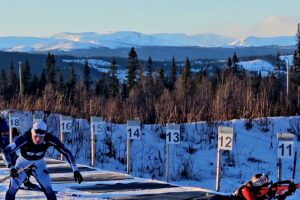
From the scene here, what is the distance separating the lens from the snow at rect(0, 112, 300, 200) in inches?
885

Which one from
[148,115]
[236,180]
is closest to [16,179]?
[236,180]

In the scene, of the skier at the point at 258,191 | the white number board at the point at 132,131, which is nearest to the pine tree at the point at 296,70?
the white number board at the point at 132,131

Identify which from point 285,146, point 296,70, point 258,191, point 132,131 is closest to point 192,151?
point 132,131

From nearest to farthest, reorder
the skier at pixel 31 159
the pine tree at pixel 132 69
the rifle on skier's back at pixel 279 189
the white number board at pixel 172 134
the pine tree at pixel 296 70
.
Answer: the rifle on skier's back at pixel 279 189 → the skier at pixel 31 159 → the white number board at pixel 172 134 → the pine tree at pixel 296 70 → the pine tree at pixel 132 69

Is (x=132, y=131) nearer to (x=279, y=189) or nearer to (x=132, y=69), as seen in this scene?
(x=279, y=189)

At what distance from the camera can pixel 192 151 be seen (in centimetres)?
2516

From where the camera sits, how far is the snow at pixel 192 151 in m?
22.5

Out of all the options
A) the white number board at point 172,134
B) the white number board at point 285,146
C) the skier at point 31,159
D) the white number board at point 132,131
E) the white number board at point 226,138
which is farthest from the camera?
the white number board at point 132,131

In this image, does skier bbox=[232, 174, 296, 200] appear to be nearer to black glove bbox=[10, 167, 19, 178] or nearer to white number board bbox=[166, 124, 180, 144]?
black glove bbox=[10, 167, 19, 178]

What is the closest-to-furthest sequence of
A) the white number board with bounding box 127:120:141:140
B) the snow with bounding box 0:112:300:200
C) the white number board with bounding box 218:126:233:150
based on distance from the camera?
the white number board with bounding box 218:126:233:150 < the white number board with bounding box 127:120:141:140 < the snow with bounding box 0:112:300:200

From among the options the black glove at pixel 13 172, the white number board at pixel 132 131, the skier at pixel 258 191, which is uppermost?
the skier at pixel 258 191

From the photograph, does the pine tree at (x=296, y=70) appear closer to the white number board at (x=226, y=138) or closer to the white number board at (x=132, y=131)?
the white number board at (x=132, y=131)

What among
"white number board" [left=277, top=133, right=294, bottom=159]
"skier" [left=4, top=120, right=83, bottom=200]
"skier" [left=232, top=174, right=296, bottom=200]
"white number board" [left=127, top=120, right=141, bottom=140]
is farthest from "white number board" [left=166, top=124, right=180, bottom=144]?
"skier" [left=232, top=174, right=296, bottom=200]

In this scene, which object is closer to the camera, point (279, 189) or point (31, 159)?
point (279, 189)
